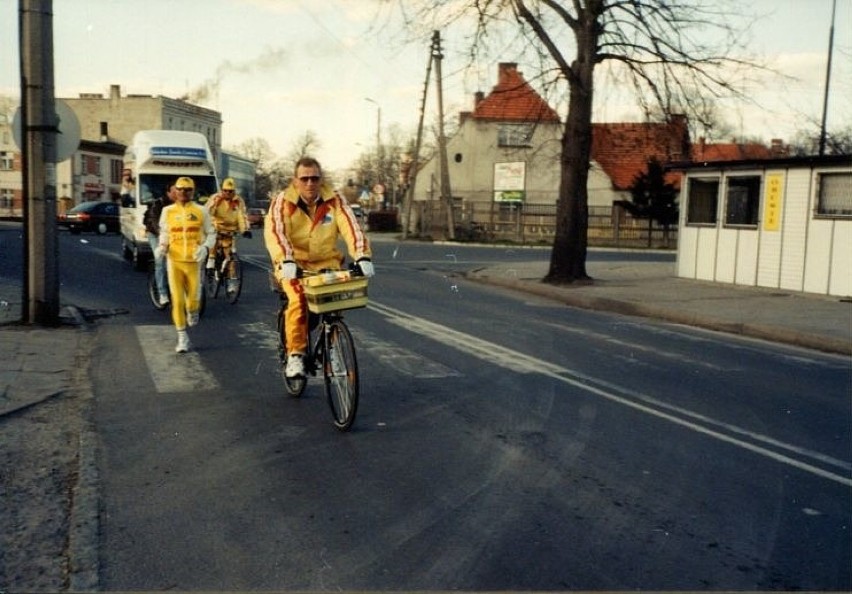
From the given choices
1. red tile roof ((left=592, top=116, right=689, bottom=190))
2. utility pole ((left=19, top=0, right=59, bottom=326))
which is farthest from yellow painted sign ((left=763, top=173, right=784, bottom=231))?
utility pole ((left=19, top=0, right=59, bottom=326))

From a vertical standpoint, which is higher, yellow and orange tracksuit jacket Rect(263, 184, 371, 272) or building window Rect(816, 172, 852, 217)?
building window Rect(816, 172, 852, 217)

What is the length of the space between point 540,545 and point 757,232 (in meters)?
16.9

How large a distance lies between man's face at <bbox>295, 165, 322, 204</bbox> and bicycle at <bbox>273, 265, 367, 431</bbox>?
1.88 feet

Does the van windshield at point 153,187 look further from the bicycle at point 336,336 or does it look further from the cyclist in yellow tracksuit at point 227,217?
the bicycle at point 336,336

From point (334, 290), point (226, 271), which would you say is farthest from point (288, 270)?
point (226, 271)

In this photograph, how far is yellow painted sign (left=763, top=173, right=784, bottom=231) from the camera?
749 inches

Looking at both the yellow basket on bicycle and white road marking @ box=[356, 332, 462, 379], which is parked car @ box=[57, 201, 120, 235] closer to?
white road marking @ box=[356, 332, 462, 379]

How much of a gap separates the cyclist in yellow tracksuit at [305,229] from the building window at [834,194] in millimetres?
13953

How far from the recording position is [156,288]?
13.4 meters

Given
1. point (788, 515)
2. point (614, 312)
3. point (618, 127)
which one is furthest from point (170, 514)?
point (618, 127)

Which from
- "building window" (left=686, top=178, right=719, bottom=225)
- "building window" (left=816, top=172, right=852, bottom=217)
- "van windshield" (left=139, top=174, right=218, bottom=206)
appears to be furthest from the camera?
"building window" (left=686, top=178, right=719, bottom=225)

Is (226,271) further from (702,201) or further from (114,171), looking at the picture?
(114,171)

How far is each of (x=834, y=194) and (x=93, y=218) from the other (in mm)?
34753

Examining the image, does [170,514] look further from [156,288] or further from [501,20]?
[501,20]
